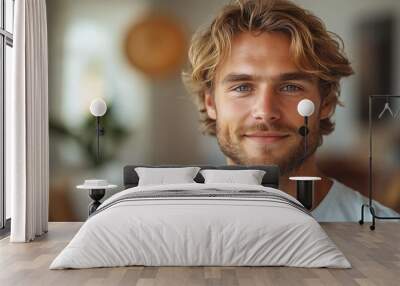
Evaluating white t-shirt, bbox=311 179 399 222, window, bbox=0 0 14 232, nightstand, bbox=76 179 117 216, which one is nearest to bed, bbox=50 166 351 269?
nightstand, bbox=76 179 117 216

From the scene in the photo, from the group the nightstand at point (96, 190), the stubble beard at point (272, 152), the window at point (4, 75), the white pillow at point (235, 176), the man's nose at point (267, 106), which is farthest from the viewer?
the stubble beard at point (272, 152)

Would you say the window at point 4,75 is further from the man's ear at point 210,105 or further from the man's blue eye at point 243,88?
the man's blue eye at point 243,88

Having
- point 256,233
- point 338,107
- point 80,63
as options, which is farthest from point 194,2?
Answer: point 256,233

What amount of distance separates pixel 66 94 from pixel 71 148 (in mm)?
717

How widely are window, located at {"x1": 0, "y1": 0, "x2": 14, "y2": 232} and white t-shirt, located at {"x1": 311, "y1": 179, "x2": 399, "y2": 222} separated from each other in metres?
3.85

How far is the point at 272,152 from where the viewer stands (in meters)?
8.24

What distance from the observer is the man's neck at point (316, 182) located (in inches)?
326

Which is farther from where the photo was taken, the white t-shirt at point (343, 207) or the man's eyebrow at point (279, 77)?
the white t-shirt at point (343, 207)

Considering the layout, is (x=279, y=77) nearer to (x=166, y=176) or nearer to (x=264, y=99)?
(x=264, y=99)

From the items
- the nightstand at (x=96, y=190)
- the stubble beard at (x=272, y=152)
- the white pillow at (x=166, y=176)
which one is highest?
the stubble beard at (x=272, y=152)

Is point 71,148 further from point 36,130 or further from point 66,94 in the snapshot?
point 36,130

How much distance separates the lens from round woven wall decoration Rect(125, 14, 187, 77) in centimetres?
844

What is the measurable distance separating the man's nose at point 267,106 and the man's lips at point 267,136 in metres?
0.19

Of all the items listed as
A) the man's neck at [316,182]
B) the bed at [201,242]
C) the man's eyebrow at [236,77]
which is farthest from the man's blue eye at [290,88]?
the bed at [201,242]
